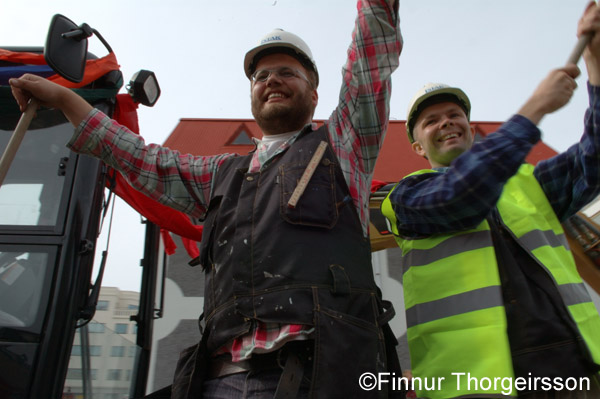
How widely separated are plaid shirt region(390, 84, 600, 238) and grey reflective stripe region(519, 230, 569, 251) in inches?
5.7

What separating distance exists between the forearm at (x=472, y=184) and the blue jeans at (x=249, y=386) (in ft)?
2.11

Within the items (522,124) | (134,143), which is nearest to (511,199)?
(522,124)

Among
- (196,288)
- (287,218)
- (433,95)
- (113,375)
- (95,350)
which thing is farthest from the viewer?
(196,288)

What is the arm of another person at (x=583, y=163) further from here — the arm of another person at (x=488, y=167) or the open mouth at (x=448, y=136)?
the open mouth at (x=448, y=136)

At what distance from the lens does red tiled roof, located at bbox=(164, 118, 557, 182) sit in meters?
7.46

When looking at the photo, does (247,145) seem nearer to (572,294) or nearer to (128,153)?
(128,153)

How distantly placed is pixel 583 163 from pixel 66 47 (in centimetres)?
191

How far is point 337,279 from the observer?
1.33 m

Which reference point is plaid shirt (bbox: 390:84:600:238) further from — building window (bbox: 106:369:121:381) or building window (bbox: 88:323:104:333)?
building window (bbox: 106:369:121:381)

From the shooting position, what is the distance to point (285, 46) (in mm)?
1837

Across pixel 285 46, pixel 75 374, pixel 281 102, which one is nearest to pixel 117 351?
pixel 75 374

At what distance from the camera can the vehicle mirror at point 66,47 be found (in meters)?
1.81

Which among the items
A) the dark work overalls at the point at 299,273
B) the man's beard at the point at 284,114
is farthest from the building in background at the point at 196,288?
the dark work overalls at the point at 299,273

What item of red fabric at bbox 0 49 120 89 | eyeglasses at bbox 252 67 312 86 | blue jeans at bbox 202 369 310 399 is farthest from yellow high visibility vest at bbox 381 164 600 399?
red fabric at bbox 0 49 120 89
